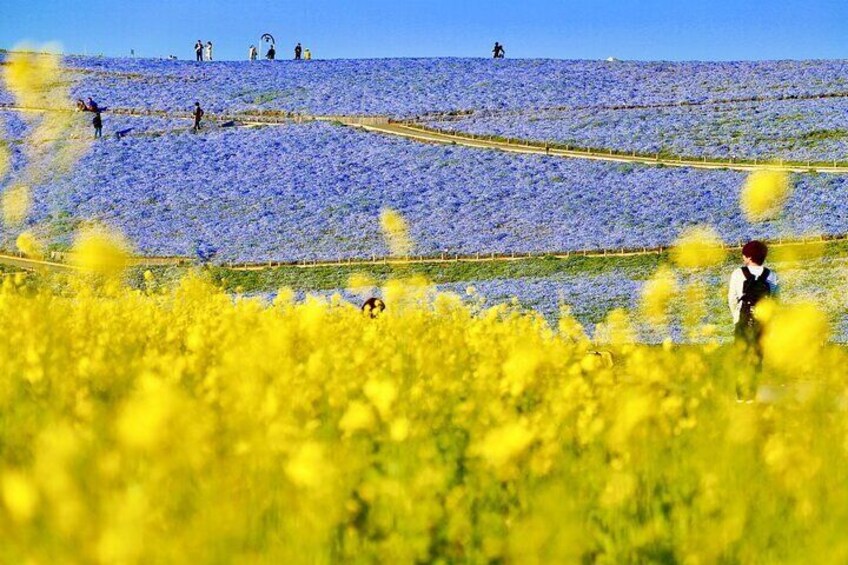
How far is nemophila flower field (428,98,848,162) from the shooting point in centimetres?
3881

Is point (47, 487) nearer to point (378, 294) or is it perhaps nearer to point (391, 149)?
point (378, 294)

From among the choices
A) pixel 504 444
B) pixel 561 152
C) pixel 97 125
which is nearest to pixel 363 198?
pixel 561 152

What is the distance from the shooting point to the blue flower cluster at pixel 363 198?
103ft

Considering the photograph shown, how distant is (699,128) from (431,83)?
50.3 ft

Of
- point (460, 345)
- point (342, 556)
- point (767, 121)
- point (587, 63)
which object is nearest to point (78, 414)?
point (342, 556)

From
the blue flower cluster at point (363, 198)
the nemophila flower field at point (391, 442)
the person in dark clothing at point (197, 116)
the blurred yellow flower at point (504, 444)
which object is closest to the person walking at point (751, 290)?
the nemophila flower field at point (391, 442)

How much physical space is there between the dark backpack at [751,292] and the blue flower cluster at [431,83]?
3566 cm

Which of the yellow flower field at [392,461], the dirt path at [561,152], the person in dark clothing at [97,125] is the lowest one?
the yellow flower field at [392,461]

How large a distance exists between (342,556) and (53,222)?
34.1 m

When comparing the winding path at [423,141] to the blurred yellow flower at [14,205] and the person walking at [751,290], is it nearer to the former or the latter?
the blurred yellow flower at [14,205]

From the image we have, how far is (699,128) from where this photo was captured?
139 feet

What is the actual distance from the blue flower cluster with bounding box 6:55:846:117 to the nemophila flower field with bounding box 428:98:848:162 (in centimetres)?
237

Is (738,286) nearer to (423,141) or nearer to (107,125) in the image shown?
(423,141)

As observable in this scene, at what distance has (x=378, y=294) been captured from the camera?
1013 inches
